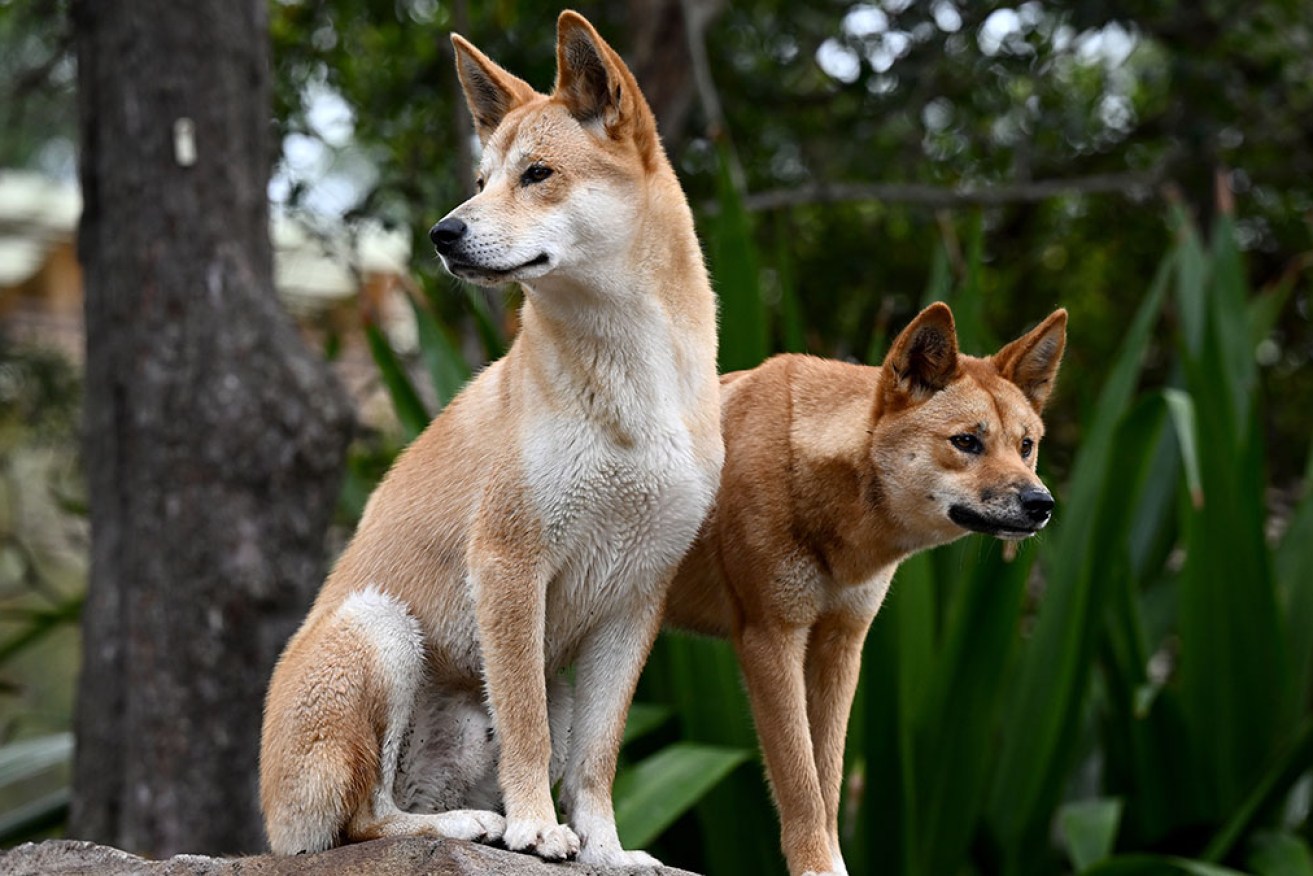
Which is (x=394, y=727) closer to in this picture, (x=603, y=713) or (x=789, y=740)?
(x=603, y=713)

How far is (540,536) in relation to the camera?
3154 mm

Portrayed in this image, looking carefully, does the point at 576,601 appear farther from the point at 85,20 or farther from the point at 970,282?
the point at 85,20

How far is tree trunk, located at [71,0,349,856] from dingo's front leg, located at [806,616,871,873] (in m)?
2.91

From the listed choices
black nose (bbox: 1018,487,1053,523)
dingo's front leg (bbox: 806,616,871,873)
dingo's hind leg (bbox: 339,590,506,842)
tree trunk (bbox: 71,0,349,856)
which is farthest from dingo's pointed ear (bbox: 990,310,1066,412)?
tree trunk (bbox: 71,0,349,856)

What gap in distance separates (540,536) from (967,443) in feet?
2.99

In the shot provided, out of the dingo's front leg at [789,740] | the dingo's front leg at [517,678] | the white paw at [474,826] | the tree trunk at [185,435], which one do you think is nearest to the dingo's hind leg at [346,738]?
the white paw at [474,826]

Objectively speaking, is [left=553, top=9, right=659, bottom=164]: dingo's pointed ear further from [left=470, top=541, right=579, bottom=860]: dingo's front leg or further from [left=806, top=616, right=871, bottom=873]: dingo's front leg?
[left=806, top=616, right=871, bottom=873]: dingo's front leg

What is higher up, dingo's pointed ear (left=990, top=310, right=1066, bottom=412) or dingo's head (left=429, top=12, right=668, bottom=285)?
dingo's head (left=429, top=12, right=668, bottom=285)

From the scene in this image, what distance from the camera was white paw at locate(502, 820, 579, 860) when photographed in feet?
10.1

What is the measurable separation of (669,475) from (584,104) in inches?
31.8

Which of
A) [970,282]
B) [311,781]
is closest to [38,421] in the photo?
[970,282]

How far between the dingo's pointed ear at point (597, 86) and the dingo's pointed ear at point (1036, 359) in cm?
92

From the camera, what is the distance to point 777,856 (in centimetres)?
513

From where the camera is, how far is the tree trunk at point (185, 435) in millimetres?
5770
